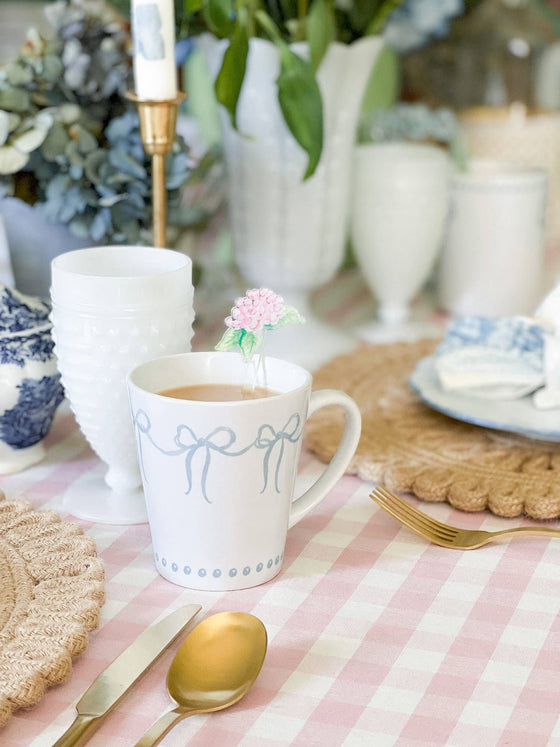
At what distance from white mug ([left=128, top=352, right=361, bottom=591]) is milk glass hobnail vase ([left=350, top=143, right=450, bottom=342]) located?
47 centimetres

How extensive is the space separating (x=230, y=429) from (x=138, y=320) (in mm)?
119

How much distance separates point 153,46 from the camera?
68 cm

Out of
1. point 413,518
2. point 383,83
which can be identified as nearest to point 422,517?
point 413,518

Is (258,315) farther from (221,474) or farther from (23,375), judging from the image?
(23,375)

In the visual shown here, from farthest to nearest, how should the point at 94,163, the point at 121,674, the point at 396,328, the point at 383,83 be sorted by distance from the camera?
1. the point at 383,83
2. the point at 396,328
3. the point at 94,163
4. the point at 121,674

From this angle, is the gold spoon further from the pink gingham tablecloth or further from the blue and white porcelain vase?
the blue and white porcelain vase

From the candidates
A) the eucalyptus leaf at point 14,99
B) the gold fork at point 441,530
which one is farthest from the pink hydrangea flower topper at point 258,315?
the eucalyptus leaf at point 14,99

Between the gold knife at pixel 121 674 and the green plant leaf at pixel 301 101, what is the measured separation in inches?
16.9

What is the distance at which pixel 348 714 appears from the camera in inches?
16.6

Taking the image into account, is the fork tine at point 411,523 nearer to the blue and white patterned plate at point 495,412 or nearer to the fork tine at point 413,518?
the fork tine at point 413,518

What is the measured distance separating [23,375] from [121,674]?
27 cm

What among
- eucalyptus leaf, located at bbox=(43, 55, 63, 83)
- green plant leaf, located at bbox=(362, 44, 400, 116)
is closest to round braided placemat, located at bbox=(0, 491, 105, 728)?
eucalyptus leaf, located at bbox=(43, 55, 63, 83)

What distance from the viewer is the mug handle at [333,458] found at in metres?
0.55

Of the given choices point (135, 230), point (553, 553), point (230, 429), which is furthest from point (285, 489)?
point (135, 230)
